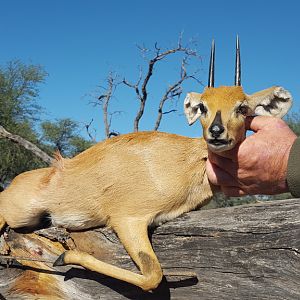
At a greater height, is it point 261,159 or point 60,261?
point 261,159

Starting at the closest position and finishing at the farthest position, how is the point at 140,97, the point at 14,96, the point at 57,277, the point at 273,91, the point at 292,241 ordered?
1. the point at 292,241
2. the point at 273,91
3. the point at 57,277
4. the point at 140,97
5. the point at 14,96

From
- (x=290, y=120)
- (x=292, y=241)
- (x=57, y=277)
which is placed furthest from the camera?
(x=290, y=120)

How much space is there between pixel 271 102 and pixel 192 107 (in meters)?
0.44

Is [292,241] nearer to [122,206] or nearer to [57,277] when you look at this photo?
[122,206]

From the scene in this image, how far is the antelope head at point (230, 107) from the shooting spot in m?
2.38

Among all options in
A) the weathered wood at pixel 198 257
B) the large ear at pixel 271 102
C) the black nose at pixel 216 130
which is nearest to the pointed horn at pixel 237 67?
the large ear at pixel 271 102

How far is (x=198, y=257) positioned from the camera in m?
2.43

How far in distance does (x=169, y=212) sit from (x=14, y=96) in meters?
19.8

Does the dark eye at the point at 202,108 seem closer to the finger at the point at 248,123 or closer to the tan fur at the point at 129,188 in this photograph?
the tan fur at the point at 129,188

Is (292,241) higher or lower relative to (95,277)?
higher

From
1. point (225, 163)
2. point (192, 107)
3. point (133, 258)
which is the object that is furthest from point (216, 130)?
point (133, 258)

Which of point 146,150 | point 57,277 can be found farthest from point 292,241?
point 57,277

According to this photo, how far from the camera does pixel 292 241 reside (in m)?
2.13

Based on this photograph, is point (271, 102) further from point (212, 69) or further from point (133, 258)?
point (133, 258)
